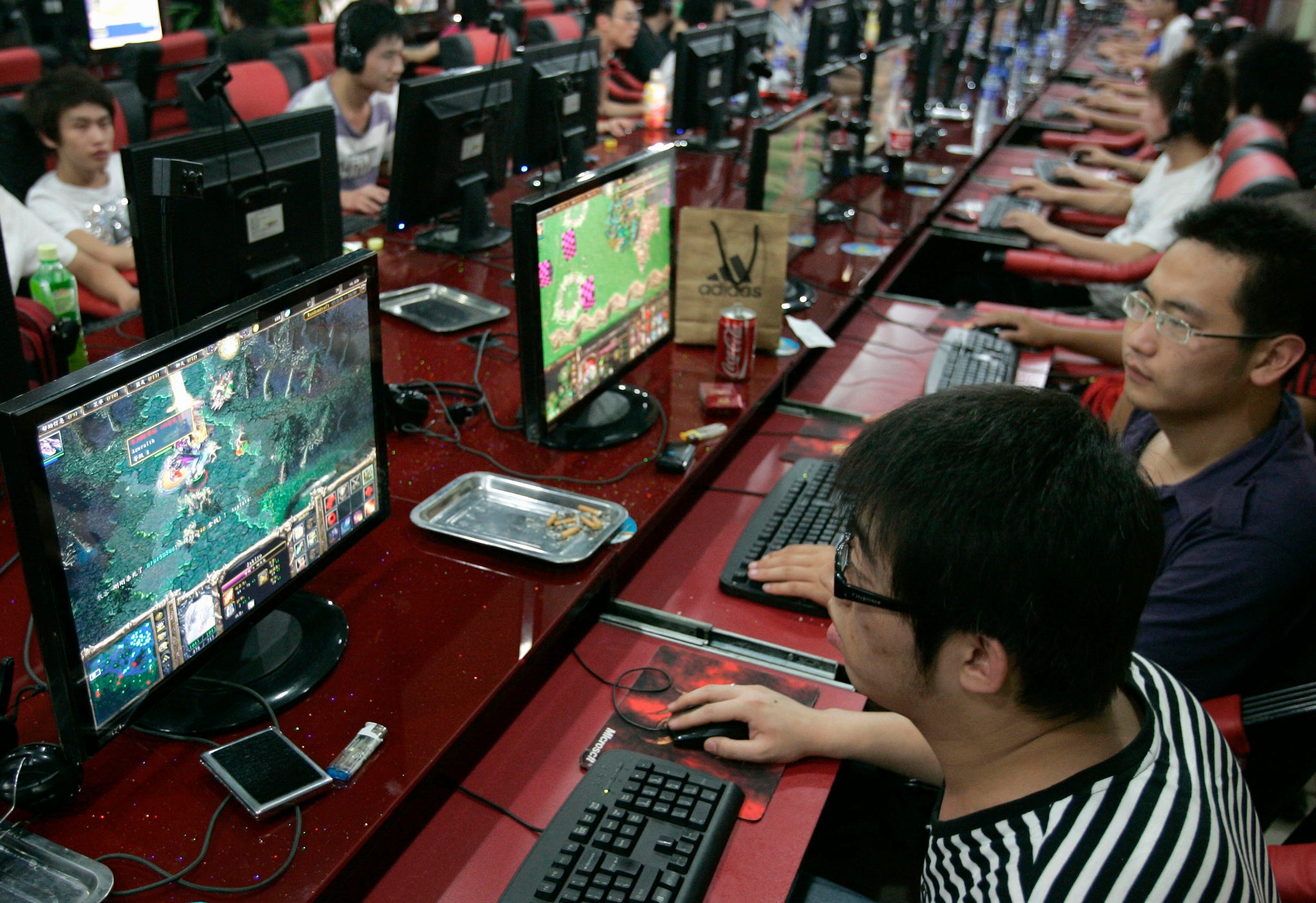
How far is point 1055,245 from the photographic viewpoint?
12.2ft

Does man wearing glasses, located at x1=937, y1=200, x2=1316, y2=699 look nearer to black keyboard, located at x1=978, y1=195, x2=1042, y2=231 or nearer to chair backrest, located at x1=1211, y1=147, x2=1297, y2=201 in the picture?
chair backrest, located at x1=1211, y1=147, x2=1297, y2=201

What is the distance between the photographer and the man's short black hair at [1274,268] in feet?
4.86

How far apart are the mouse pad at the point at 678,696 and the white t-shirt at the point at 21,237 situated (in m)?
1.93

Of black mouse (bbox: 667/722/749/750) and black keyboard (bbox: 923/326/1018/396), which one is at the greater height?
black keyboard (bbox: 923/326/1018/396)

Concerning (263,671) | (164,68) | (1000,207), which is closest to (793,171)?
(1000,207)

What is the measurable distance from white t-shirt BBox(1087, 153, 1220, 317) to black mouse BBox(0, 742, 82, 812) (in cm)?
311

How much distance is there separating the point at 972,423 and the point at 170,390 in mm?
760

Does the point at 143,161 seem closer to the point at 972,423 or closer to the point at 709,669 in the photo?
the point at 709,669

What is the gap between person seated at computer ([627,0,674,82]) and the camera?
237 inches

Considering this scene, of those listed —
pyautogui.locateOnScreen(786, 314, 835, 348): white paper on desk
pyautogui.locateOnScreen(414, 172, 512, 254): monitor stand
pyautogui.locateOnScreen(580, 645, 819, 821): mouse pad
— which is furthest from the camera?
pyautogui.locateOnScreen(414, 172, 512, 254): monitor stand

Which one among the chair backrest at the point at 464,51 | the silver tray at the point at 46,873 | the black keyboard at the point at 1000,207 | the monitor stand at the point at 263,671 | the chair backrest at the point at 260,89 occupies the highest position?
the chair backrest at the point at 464,51

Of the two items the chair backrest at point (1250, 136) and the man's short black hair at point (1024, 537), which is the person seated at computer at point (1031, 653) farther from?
the chair backrest at point (1250, 136)

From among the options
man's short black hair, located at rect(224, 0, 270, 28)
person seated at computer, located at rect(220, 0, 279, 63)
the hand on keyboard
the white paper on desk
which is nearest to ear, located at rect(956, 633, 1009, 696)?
the hand on keyboard

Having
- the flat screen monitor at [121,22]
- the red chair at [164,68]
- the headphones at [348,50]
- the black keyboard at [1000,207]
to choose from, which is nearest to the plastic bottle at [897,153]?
the black keyboard at [1000,207]
